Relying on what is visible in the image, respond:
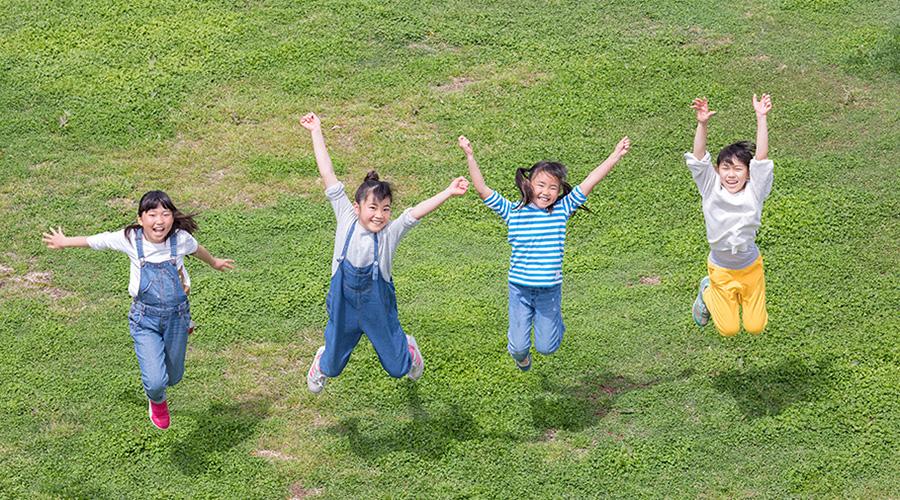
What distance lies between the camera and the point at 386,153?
44.2 feet

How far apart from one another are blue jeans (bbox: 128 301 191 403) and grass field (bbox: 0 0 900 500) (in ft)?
2.44

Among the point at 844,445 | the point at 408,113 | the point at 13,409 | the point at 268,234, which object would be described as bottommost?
the point at 844,445

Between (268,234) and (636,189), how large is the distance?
4439 millimetres

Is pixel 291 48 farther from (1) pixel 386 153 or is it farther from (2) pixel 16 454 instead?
(2) pixel 16 454

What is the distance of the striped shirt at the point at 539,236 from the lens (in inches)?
334

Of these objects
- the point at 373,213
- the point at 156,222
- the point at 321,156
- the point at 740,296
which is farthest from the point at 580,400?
the point at 156,222

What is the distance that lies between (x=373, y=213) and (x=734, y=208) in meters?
→ 3.10

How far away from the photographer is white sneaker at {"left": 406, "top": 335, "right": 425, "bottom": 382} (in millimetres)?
8875

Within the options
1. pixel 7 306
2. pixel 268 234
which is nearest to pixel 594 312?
pixel 268 234

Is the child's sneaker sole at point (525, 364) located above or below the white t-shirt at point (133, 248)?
below

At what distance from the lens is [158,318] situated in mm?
8281

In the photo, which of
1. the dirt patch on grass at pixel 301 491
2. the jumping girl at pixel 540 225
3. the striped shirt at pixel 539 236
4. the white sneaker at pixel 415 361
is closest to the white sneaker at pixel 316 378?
the white sneaker at pixel 415 361

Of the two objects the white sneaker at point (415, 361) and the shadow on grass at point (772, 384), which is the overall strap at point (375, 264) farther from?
the shadow on grass at point (772, 384)

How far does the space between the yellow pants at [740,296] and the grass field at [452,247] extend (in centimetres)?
64
